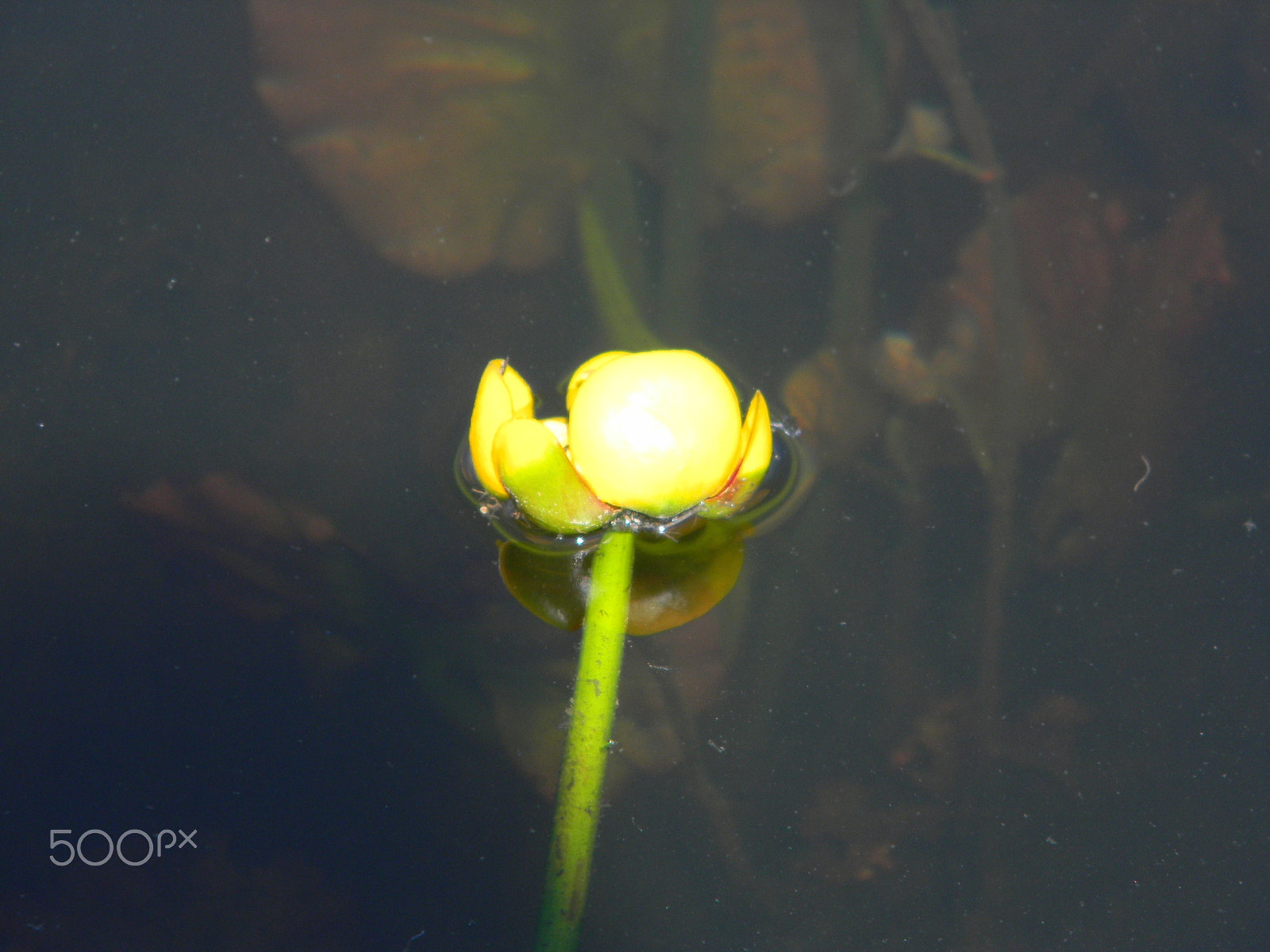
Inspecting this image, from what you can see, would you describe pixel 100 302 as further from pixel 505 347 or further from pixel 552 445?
pixel 552 445

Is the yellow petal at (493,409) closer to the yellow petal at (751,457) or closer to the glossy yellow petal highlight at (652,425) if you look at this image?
the glossy yellow petal highlight at (652,425)

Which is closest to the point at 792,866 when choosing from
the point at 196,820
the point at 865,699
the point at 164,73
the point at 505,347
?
the point at 865,699

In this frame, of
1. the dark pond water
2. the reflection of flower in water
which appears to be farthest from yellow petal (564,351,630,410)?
the reflection of flower in water

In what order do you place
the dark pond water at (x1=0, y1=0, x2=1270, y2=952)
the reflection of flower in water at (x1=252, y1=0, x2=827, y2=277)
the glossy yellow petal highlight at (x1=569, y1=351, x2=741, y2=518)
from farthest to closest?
the reflection of flower in water at (x1=252, y1=0, x2=827, y2=277)
the dark pond water at (x1=0, y1=0, x2=1270, y2=952)
the glossy yellow petal highlight at (x1=569, y1=351, x2=741, y2=518)

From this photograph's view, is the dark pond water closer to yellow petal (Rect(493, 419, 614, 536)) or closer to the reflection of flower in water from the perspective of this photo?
the reflection of flower in water

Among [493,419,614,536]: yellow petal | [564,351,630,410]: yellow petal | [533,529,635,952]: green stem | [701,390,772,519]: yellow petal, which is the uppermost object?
[564,351,630,410]: yellow petal

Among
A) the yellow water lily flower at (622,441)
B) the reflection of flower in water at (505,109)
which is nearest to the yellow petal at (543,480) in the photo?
the yellow water lily flower at (622,441)

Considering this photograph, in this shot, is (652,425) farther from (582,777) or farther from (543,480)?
(582,777)

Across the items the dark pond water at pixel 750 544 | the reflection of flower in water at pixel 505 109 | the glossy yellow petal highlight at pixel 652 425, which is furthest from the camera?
the reflection of flower in water at pixel 505 109
